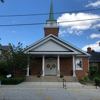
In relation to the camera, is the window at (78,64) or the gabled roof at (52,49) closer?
the gabled roof at (52,49)

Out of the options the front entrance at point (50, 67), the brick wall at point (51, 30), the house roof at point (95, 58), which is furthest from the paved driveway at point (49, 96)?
the house roof at point (95, 58)

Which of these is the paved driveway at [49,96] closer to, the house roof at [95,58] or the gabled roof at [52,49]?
the gabled roof at [52,49]

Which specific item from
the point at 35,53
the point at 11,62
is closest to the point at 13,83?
the point at 11,62

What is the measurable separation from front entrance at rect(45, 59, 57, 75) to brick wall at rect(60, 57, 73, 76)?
114 centimetres

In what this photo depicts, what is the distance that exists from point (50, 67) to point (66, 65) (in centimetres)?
262

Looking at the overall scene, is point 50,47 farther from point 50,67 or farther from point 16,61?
point 16,61

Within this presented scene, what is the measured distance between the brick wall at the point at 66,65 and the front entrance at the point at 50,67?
1142 mm

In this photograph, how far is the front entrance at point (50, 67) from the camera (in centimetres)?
2541

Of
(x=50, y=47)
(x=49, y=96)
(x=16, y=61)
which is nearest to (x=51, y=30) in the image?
(x=50, y=47)

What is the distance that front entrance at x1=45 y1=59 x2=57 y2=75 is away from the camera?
25.4 m

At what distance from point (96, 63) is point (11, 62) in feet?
60.1

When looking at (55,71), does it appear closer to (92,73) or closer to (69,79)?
(69,79)

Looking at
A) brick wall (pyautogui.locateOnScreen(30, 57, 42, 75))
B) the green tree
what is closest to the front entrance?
brick wall (pyautogui.locateOnScreen(30, 57, 42, 75))

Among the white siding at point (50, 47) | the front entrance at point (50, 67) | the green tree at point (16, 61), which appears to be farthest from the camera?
the front entrance at point (50, 67)
